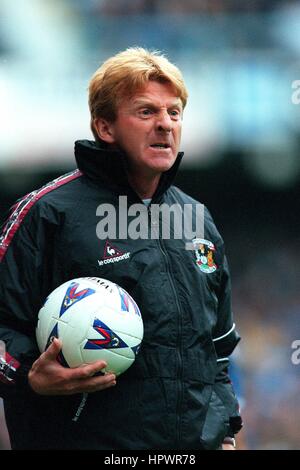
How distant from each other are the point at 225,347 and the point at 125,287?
2.20 feet

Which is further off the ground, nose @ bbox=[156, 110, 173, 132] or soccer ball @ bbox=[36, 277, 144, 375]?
nose @ bbox=[156, 110, 173, 132]

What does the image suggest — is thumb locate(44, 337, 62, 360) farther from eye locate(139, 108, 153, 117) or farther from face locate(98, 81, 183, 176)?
eye locate(139, 108, 153, 117)

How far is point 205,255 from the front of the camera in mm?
3729

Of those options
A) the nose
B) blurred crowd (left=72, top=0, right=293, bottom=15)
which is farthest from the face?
blurred crowd (left=72, top=0, right=293, bottom=15)

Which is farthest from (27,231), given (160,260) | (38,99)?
(38,99)

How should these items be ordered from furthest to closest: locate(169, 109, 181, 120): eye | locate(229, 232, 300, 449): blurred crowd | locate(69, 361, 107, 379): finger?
locate(229, 232, 300, 449): blurred crowd < locate(169, 109, 181, 120): eye < locate(69, 361, 107, 379): finger

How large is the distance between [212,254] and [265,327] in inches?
305

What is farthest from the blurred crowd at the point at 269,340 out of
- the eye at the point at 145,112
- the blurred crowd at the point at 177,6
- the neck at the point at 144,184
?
the eye at the point at 145,112

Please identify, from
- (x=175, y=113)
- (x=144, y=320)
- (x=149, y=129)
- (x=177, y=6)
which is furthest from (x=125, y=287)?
(x=177, y=6)

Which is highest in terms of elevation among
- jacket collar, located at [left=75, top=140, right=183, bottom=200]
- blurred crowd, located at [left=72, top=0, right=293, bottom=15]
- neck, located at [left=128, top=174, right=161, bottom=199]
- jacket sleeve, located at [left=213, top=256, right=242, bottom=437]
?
blurred crowd, located at [left=72, top=0, right=293, bottom=15]

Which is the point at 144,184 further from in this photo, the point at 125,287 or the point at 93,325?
the point at 93,325

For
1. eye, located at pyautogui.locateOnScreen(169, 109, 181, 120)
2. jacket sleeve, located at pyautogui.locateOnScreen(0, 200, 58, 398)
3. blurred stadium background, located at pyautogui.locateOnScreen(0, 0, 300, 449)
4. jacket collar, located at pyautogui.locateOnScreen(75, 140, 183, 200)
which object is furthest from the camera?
blurred stadium background, located at pyautogui.locateOnScreen(0, 0, 300, 449)

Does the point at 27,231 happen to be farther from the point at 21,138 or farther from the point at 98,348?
the point at 21,138

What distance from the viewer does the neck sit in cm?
367
